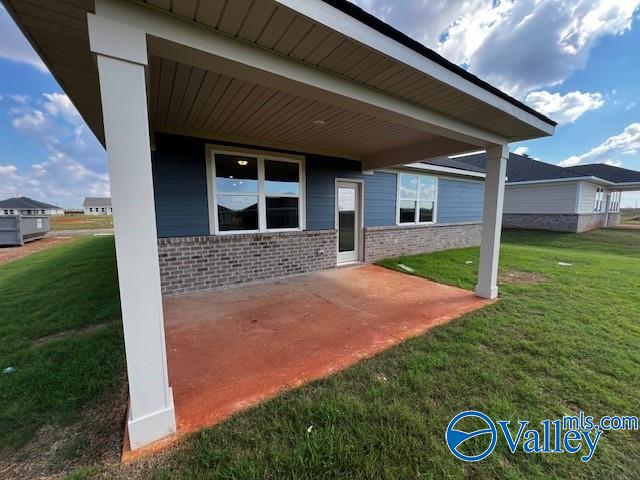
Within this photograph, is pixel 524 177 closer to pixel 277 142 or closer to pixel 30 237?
pixel 277 142

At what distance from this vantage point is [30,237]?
1299 cm

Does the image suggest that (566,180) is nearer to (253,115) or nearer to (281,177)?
(281,177)

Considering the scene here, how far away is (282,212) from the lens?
5656mm

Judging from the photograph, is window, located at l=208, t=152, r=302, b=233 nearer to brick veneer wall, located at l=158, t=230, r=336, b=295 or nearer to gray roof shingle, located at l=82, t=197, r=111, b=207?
brick veneer wall, located at l=158, t=230, r=336, b=295

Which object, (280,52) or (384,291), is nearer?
(280,52)

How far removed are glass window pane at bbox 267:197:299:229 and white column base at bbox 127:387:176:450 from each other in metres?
4.07

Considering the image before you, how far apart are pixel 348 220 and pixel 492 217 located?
131 inches

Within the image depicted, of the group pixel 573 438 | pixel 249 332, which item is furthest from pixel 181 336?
pixel 573 438

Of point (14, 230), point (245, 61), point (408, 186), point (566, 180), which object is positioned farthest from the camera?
point (566, 180)

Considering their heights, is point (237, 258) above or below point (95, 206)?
below

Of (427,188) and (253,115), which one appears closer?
(253,115)

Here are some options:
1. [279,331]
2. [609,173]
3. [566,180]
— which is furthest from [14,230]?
[609,173]

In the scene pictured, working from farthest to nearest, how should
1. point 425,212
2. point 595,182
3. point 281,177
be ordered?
1. point 595,182
2. point 425,212
3. point 281,177

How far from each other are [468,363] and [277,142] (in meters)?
4.78
